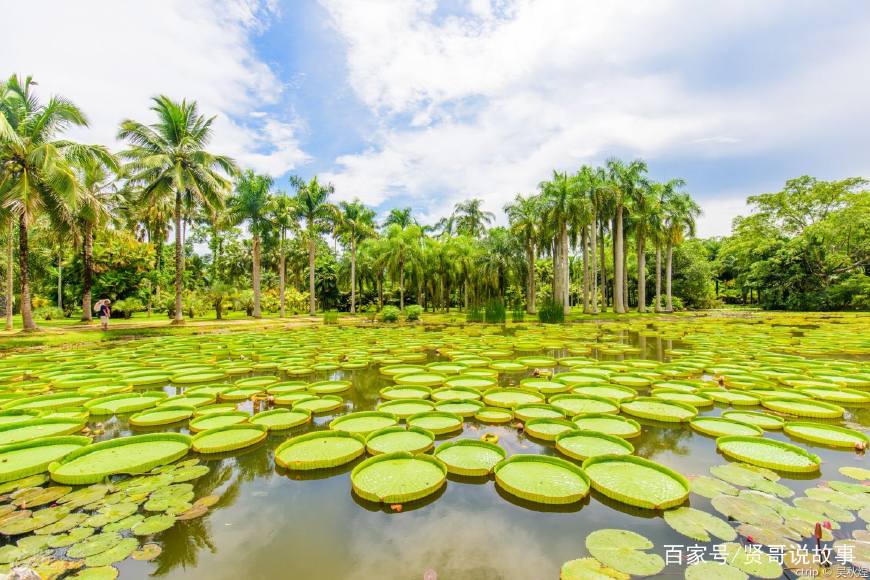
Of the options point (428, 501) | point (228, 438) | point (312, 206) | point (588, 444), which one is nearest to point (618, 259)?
point (312, 206)

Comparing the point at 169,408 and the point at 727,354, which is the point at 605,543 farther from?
the point at 727,354

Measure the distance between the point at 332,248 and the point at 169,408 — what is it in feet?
199

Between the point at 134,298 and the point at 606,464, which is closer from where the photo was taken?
the point at 606,464

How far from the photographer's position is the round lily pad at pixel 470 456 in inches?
147

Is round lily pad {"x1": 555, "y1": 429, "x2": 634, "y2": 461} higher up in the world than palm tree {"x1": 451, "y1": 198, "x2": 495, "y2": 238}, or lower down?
lower down

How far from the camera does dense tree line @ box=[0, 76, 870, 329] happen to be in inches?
617

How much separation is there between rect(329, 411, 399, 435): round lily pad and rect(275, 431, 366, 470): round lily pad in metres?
0.26

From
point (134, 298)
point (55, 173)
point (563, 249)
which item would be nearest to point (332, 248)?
point (134, 298)

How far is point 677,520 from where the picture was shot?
2.85 meters

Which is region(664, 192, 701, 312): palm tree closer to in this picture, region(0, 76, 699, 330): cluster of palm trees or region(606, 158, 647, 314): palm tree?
region(0, 76, 699, 330): cluster of palm trees

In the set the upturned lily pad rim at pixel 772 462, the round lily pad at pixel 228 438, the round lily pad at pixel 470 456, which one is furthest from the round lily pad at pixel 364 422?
the upturned lily pad rim at pixel 772 462

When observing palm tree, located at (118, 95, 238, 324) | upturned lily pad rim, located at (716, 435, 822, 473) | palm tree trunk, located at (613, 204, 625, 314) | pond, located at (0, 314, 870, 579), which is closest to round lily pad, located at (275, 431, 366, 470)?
pond, located at (0, 314, 870, 579)

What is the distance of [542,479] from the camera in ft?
11.4

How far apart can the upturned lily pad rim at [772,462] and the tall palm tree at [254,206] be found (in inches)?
1166
